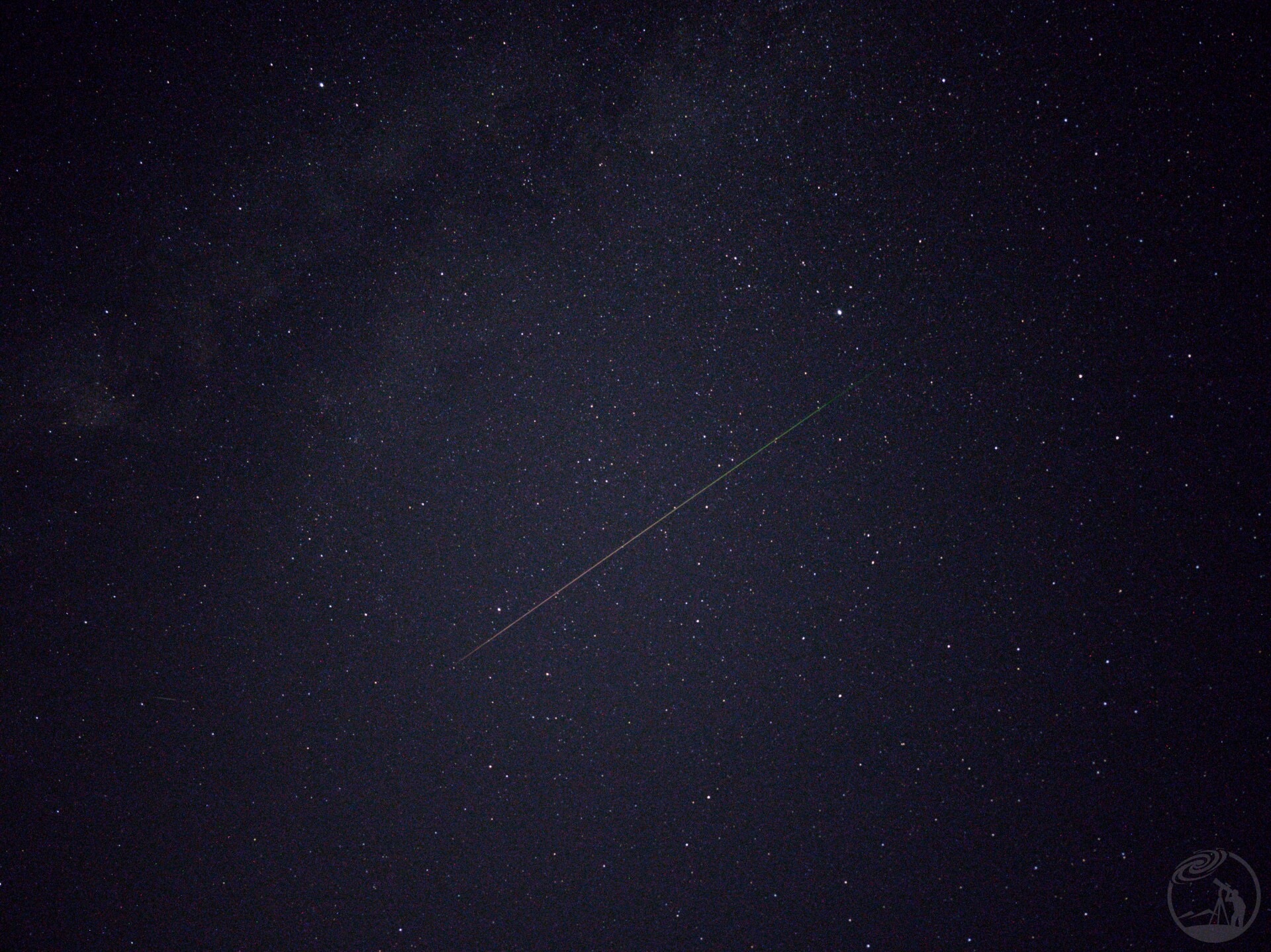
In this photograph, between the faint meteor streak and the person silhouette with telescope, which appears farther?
the faint meteor streak

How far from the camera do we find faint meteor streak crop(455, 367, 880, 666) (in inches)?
39.7

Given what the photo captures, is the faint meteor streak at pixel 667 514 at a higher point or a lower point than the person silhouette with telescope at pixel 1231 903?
higher

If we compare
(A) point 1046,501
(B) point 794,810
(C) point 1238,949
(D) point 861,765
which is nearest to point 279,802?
(B) point 794,810

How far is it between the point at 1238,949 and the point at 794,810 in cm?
73

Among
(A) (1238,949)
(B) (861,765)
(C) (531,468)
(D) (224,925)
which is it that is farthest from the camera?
(D) (224,925)

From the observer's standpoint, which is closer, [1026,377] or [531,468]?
[1026,377]

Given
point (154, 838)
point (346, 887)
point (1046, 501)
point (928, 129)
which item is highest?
point (928, 129)

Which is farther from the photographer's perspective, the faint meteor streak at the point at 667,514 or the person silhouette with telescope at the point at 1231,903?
the faint meteor streak at the point at 667,514

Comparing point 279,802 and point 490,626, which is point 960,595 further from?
point 279,802

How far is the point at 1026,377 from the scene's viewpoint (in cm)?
94

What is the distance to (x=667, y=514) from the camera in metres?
1.08

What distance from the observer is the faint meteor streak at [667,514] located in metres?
1.01

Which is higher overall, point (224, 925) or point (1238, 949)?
point (224, 925)

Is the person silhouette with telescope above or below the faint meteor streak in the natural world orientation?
below
